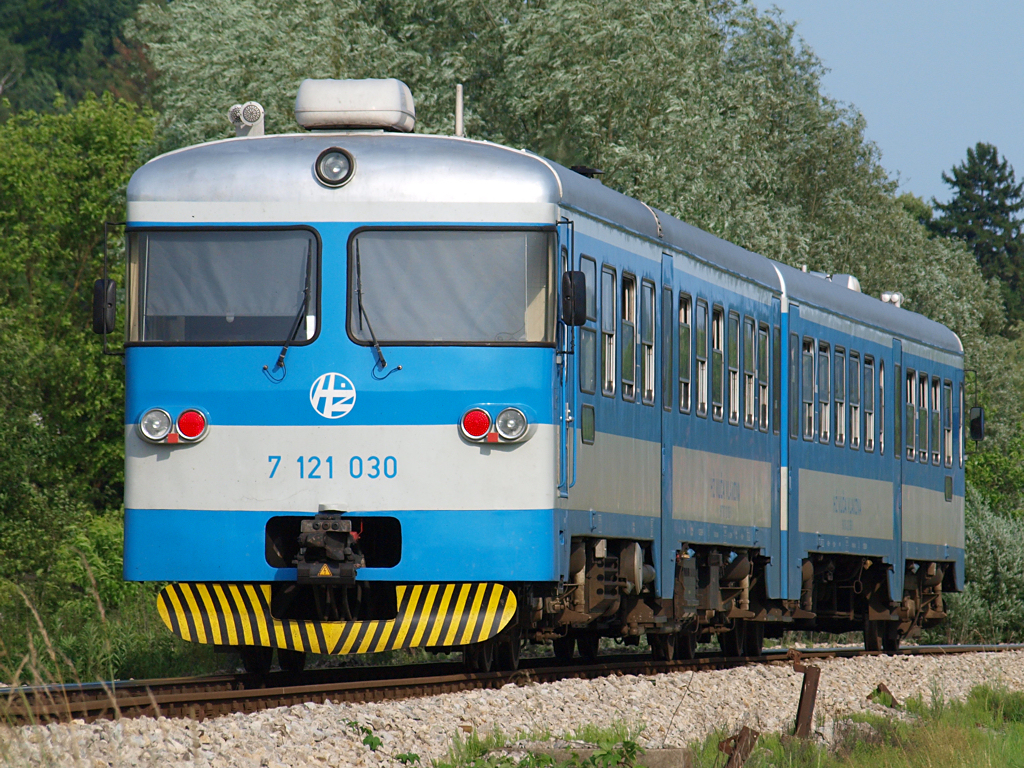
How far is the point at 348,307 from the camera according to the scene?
11570 mm

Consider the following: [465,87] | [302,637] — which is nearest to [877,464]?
[302,637]

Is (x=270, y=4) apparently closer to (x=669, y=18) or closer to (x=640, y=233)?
(x=669, y=18)

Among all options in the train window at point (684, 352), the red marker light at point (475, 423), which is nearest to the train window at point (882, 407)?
the train window at point (684, 352)

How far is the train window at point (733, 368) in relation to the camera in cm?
1577

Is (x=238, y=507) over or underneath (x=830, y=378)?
underneath

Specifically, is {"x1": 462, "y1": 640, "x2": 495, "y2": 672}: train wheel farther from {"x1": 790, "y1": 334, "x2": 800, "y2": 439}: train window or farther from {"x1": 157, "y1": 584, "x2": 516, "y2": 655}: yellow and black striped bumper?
{"x1": 790, "y1": 334, "x2": 800, "y2": 439}: train window

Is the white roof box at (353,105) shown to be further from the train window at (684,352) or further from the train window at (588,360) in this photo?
the train window at (684,352)

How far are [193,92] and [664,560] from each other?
18.6m

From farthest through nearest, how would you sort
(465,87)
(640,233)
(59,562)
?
(465,87) < (59,562) < (640,233)

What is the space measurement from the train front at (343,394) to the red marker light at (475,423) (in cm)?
1

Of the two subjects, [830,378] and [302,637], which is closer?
[302,637]

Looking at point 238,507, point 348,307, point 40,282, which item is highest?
point 40,282

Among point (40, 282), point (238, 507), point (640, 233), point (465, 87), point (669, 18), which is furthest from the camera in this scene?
point (40, 282)

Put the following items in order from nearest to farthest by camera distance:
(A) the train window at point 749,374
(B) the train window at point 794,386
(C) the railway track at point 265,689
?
(C) the railway track at point 265,689 < (A) the train window at point 749,374 < (B) the train window at point 794,386
